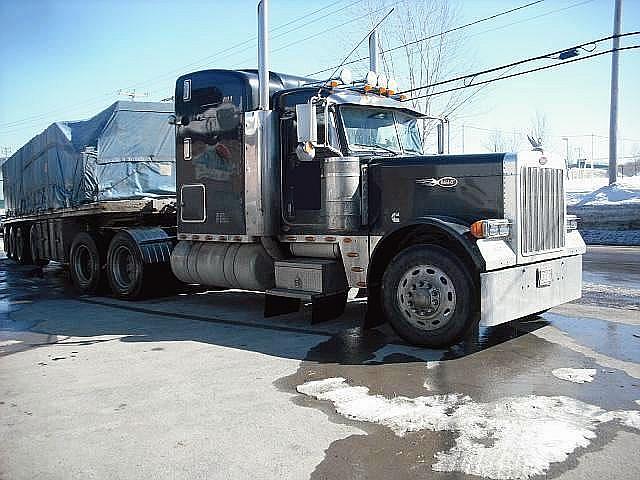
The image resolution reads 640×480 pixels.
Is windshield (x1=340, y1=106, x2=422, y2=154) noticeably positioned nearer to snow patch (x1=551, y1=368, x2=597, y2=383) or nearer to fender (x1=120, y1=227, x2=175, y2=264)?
snow patch (x1=551, y1=368, x2=597, y2=383)

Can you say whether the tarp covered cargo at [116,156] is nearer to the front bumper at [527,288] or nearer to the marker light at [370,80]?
the marker light at [370,80]

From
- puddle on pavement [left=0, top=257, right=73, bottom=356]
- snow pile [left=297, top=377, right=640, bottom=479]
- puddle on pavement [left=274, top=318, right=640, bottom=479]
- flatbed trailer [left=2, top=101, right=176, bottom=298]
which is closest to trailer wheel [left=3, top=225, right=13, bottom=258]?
puddle on pavement [left=0, top=257, right=73, bottom=356]

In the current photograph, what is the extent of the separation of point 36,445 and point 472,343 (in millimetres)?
4465

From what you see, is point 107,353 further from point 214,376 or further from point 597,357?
point 597,357

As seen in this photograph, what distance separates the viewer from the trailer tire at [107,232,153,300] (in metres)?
10.8

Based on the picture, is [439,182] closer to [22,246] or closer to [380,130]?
[380,130]

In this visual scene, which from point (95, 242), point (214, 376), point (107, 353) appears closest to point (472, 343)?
point (214, 376)

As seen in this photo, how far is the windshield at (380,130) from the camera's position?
A: 8039 millimetres

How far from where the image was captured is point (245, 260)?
9.01m

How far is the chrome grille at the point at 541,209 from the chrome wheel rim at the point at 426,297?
3.12 ft

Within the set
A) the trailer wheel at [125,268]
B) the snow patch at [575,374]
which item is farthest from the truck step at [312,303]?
the snow patch at [575,374]

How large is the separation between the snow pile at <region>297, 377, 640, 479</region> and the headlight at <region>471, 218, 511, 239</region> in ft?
5.89

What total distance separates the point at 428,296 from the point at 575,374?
1.62 m

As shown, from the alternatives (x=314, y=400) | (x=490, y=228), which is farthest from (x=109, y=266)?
(x=490, y=228)
